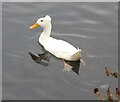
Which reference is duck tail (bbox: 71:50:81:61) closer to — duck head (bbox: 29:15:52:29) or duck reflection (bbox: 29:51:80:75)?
duck reflection (bbox: 29:51:80:75)

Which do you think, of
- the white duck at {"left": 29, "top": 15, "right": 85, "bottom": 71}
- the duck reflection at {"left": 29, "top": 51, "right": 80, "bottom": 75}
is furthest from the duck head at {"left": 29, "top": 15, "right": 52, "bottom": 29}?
the duck reflection at {"left": 29, "top": 51, "right": 80, "bottom": 75}

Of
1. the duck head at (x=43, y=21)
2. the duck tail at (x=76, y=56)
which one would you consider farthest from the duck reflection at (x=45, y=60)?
the duck head at (x=43, y=21)

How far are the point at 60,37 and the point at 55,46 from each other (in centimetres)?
10

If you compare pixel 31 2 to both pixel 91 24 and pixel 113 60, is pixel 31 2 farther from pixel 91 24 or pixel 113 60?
pixel 113 60

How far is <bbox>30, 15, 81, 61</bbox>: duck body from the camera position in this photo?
4.85 feet

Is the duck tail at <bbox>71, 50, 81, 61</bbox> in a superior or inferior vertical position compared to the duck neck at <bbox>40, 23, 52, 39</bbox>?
inferior

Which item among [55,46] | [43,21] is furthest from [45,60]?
[43,21]

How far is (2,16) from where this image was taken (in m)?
1.71

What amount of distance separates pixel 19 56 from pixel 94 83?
1.32 ft

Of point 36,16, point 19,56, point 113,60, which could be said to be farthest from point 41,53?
point 113,60

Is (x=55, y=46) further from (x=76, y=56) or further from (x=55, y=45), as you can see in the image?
(x=76, y=56)

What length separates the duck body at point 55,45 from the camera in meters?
1.48

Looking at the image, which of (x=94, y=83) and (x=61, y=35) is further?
Answer: (x=61, y=35)

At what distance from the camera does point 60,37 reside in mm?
1632
